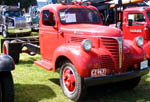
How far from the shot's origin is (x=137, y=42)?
5105mm

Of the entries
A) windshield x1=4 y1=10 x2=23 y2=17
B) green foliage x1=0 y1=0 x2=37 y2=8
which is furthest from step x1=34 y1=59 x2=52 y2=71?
green foliage x1=0 y1=0 x2=37 y2=8

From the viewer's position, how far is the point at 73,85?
4.64 meters

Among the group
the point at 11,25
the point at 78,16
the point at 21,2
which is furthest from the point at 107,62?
the point at 21,2

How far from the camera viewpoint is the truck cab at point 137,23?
8232 mm

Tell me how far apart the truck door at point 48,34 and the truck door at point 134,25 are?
3891 millimetres

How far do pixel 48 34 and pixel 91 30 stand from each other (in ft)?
4.63

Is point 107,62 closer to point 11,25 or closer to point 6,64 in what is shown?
point 6,64

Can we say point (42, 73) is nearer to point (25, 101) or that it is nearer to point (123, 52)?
point (25, 101)

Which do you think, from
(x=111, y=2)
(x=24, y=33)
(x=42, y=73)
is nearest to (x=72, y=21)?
(x=42, y=73)

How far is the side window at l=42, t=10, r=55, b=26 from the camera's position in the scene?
558 centimetres

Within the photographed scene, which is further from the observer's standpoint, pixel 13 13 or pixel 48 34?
pixel 13 13

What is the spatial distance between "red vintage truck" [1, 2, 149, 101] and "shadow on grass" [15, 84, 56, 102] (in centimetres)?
43

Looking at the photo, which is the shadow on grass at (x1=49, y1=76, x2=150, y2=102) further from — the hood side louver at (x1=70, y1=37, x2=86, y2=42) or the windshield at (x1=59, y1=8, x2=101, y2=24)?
the windshield at (x1=59, y1=8, x2=101, y2=24)

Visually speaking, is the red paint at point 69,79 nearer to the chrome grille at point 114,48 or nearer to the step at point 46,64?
the step at point 46,64
